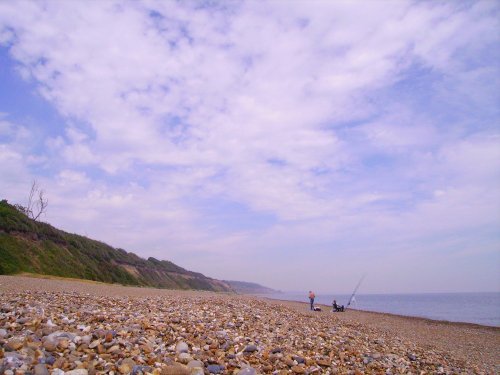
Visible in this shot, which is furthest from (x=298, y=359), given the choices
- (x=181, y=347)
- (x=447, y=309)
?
(x=447, y=309)


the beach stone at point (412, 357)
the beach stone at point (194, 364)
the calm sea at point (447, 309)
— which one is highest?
the calm sea at point (447, 309)

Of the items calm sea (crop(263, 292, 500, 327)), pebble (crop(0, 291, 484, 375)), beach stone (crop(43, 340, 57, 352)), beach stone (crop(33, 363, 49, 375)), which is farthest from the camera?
calm sea (crop(263, 292, 500, 327))

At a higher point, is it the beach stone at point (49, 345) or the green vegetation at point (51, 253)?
the green vegetation at point (51, 253)

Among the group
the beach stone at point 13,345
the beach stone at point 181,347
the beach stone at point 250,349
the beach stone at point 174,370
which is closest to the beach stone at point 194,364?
the beach stone at point 174,370

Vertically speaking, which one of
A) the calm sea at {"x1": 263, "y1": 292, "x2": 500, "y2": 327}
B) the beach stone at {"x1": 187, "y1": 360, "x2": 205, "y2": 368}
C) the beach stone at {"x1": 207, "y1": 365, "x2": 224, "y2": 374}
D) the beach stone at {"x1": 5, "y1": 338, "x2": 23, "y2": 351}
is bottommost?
the beach stone at {"x1": 207, "y1": 365, "x2": 224, "y2": 374}

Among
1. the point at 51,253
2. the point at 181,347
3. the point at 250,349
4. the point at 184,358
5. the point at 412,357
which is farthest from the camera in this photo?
the point at 51,253

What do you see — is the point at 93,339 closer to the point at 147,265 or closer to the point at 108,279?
the point at 108,279

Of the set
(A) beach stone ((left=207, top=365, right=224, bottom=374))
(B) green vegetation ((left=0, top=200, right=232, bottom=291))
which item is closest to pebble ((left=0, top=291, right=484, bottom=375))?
(A) beach stone ((left=207, top=365, right=224, bottom=374))

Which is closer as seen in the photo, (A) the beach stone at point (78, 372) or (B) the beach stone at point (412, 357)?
(A) the beach stone at point (78, 372)

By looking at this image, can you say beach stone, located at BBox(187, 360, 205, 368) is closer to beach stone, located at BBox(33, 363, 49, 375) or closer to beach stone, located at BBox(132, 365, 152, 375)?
beach stone, located at BBox(132, 365, 152, 375)

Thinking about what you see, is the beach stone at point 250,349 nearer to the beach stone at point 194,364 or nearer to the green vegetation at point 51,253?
the beach stone at point 194,364

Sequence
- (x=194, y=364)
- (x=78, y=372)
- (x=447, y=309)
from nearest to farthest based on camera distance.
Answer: (x=78, y=372)
(x=194, y=364)
(x=447, y=309)

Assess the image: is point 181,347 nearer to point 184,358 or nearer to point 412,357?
point 184,358

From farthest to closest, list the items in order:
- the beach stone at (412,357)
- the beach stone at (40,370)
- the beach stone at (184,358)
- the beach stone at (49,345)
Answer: the beach stone at (412,357), the beach stone at (184,358), the beach stone at (49,345), the beach stone at (40,370)
